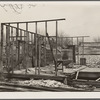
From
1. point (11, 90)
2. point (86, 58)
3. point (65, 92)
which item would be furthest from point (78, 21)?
point (86, 58)

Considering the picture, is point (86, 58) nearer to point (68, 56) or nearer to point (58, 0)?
point (68, 56)

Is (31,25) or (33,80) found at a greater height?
(31,25)

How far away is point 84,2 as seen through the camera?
8.33 meters

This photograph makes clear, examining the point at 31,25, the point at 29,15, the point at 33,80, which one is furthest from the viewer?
the point at 31,25

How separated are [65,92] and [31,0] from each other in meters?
3.15

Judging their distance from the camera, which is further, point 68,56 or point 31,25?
point 68,56

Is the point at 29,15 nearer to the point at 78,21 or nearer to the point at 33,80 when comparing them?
the point at 78,21

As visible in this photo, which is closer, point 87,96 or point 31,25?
point 87,96

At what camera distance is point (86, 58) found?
680 inches

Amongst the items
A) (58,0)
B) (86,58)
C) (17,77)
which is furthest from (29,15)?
(86,58)

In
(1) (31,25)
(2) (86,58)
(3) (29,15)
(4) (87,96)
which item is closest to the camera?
(4) (87,96)

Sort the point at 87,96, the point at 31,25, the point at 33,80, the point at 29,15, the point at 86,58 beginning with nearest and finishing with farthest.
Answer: the point at 87,96
the point at 29,15
the point at 33,80
the point at 31,25
the point at 86,58

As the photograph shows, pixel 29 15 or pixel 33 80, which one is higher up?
pixel 29 15

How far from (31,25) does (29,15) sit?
4.97 feet
